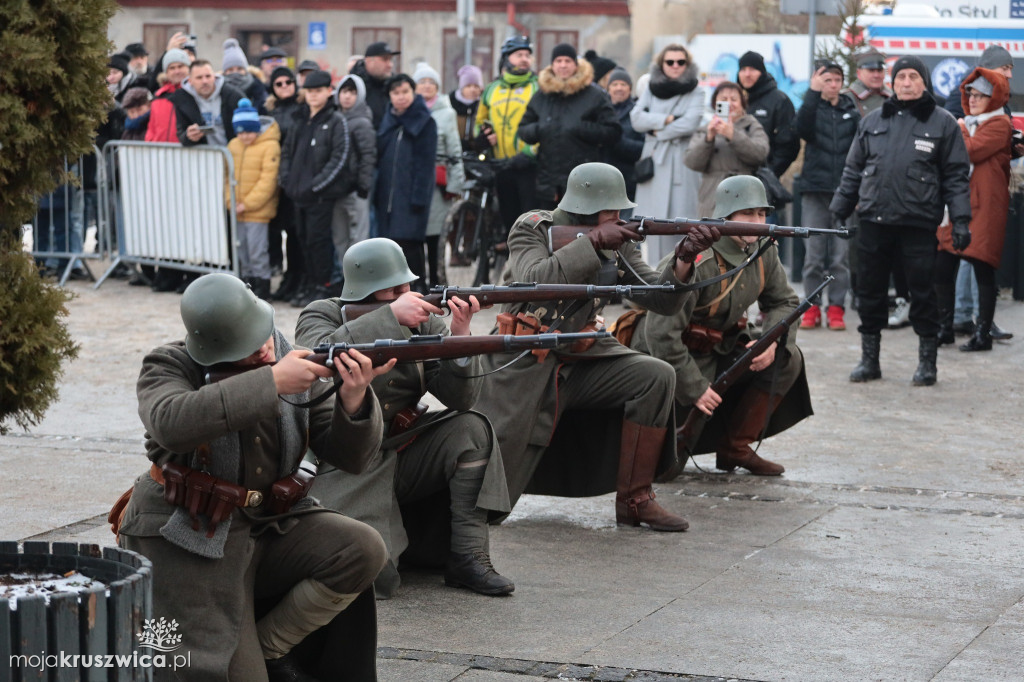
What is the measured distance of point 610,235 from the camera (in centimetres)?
667

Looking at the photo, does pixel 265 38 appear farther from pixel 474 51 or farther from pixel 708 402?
pixel 708 402

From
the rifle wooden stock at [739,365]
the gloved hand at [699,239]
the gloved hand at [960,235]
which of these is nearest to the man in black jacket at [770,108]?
the gloved hand at [960,235]

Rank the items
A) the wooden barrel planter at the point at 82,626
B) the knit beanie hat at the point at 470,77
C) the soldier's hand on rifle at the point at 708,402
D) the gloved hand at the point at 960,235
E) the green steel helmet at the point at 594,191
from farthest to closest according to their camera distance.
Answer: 1. the knit beanie hat at the point at 470,77
2. the gloved hand at the point at 960,235
3. the soldier's hand on rifle at the point at 708,402
4. the green steel helmet at the point at 594,191
5. the wooden barrel planter at the point at 82,626

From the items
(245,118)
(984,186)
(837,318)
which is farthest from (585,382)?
(245,118)

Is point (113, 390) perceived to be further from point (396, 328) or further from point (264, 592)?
point (264, 592)

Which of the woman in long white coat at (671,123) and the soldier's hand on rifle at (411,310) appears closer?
the soldier's hand on rifle at (411,310)

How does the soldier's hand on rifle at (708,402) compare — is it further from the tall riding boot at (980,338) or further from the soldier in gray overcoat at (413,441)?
the tall riding boot at (980,338)

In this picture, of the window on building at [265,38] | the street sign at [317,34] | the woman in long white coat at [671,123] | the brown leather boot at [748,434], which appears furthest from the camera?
the window on building at [265,38]

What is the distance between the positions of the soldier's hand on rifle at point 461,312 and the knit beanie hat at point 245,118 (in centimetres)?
808

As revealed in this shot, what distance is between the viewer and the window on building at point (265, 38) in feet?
112

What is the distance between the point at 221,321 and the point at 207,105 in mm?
9971

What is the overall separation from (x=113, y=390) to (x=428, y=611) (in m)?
4.87

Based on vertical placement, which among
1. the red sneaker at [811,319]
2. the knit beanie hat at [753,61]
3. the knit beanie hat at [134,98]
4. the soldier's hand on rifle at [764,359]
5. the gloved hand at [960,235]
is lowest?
the red sneaker at [811,319]

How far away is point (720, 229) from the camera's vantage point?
6.84 m
